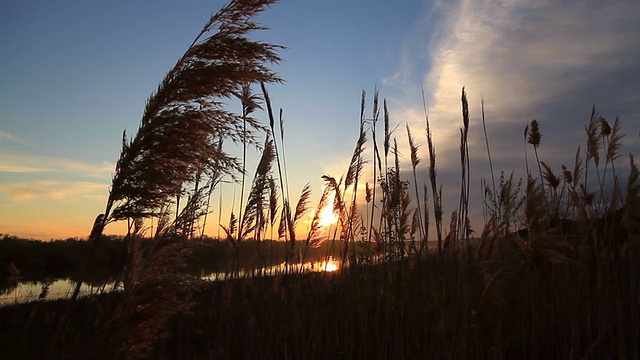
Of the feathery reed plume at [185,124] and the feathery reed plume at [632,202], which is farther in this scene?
the feathery reed plume at [632,202]

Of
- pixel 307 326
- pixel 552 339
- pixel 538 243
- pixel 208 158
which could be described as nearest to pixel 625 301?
pixel 552 339

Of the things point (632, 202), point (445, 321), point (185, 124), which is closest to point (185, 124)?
point (185, 124)

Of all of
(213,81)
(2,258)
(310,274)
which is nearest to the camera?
(213,81)

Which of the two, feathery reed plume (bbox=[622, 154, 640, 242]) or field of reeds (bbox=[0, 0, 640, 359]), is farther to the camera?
feathery reed plume (bbox=[622, 154, 640, 242])

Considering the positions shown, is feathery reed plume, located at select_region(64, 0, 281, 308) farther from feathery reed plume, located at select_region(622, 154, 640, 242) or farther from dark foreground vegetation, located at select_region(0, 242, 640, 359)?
feathery reed plume, located at select_region(622, 154, 640, 242)

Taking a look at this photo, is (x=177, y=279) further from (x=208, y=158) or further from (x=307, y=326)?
(x=307, y=326)

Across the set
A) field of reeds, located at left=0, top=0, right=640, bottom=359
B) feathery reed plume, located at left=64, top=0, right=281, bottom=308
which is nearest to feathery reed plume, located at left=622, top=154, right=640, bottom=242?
field of reeds, located at left=0, top=0, right=640, bottom=359

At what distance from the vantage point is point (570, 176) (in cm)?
562

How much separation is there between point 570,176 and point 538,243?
365 cm

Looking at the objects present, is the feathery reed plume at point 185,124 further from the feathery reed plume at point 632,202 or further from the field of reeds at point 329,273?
the feathery reed plume at point 632,202

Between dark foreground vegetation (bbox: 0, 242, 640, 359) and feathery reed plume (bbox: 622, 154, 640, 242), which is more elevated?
feathery reed plume (bbox: 622, 154, 640, 242)

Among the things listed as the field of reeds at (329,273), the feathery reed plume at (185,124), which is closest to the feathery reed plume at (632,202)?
the field of reeds at (329,273)

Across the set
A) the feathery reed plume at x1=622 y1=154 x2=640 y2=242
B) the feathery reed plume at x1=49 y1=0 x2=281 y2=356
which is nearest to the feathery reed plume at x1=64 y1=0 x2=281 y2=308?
the feathery reed plume at x1=49 y1=0 x2=281 y2=356

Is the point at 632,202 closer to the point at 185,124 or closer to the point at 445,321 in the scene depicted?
the point at 445,321
